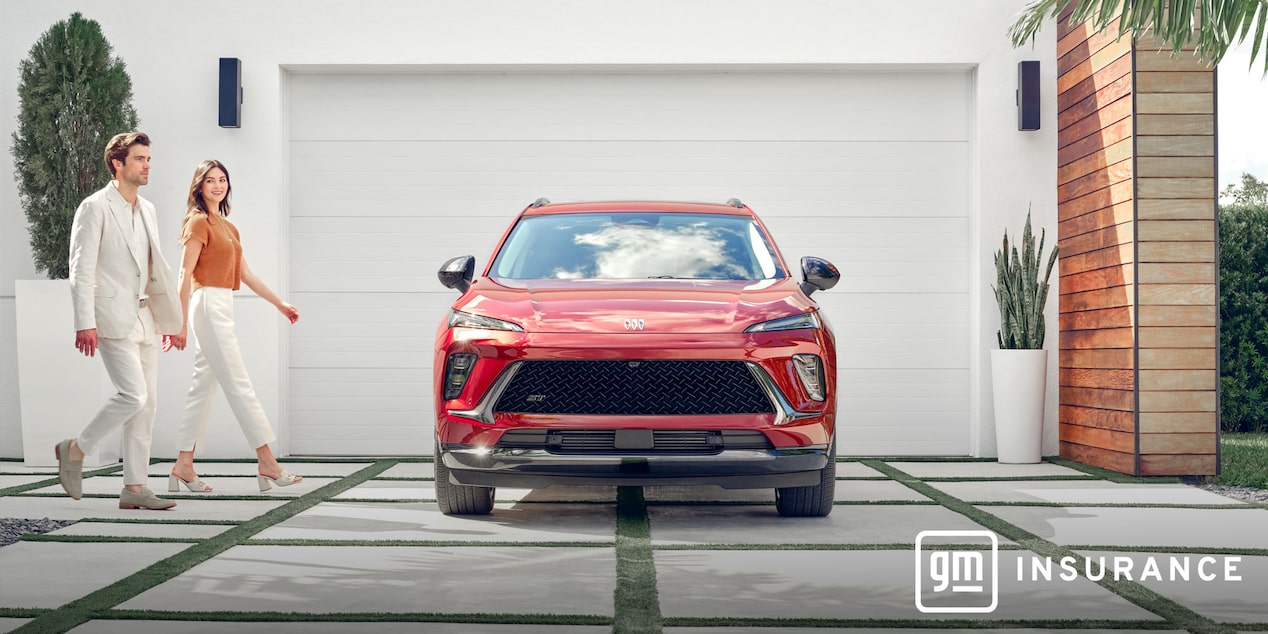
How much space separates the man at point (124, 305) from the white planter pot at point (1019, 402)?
195 inches

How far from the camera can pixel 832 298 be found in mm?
8273

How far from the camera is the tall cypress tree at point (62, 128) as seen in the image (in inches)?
299

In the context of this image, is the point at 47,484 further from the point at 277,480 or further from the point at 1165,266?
the point at 1165,266

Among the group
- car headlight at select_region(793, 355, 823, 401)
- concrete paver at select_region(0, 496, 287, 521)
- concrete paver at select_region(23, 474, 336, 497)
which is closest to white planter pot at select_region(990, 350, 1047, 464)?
car headlight at select_region(793, 355, 823, 401)

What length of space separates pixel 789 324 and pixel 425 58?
4.31 metres

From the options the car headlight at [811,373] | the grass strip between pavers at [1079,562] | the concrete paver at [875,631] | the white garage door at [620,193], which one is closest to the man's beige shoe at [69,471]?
the white garage door at [620,193]

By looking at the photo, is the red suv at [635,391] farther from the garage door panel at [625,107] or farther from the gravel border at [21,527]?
the garage door panel at [625,107]

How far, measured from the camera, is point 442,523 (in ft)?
16.5

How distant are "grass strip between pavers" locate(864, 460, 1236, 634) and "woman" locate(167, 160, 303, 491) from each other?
332cm

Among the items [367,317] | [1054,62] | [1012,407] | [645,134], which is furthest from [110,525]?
[1054,62]

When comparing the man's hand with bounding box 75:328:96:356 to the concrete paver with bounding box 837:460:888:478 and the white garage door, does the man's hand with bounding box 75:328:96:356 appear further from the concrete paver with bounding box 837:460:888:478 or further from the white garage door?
the concrete paver with bounding box 837:460:888:478

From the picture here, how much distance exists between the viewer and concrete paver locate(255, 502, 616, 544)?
184 inches

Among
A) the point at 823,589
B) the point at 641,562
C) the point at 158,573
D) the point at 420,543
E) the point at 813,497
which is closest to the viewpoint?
the point at 823,589

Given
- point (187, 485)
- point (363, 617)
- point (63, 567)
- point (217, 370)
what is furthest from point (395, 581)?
point (187, 485)
